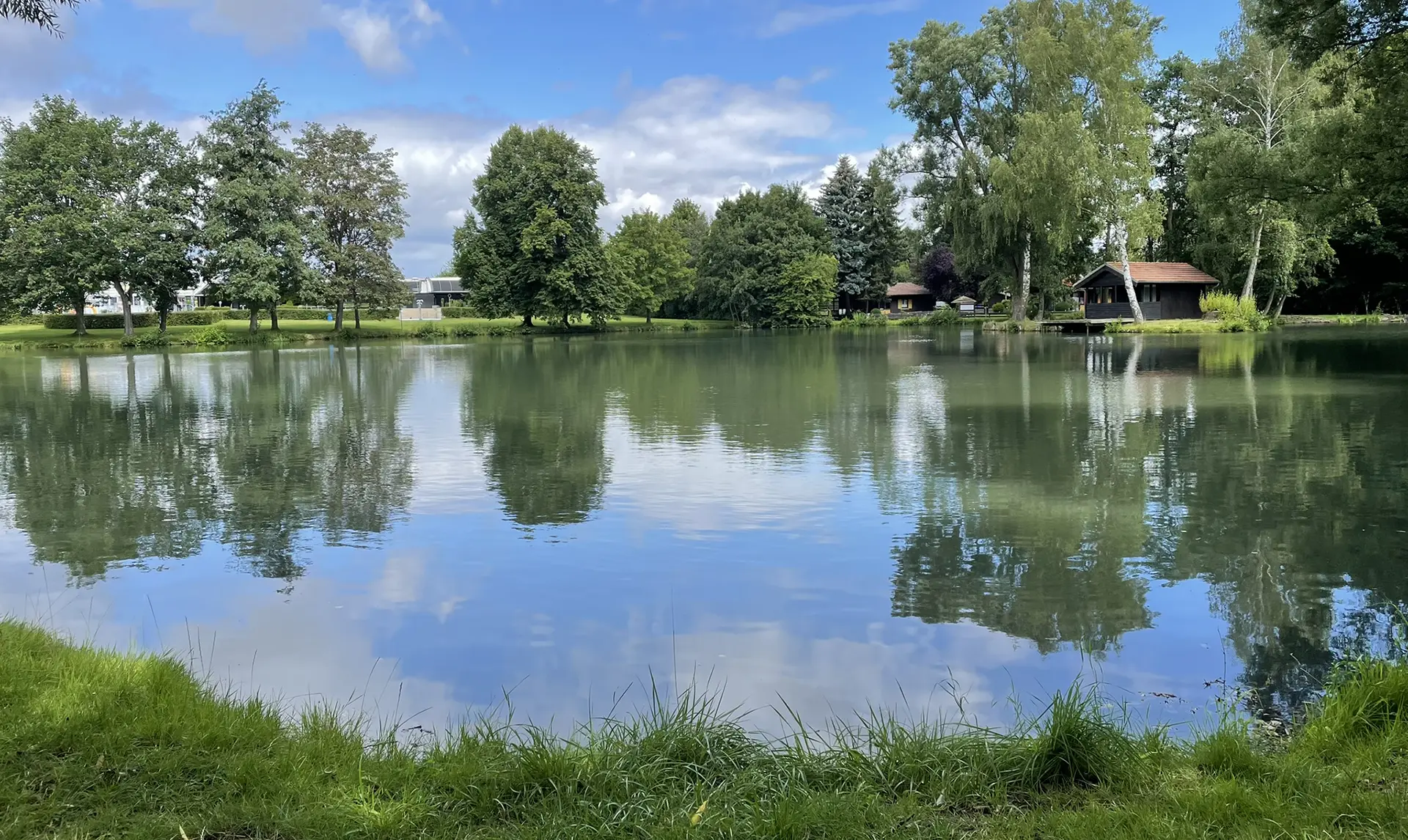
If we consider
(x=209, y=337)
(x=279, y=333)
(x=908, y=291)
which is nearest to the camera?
(x=209, y=337)

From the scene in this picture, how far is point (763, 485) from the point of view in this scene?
1157 cm

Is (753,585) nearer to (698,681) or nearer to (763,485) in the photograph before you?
(698,681)

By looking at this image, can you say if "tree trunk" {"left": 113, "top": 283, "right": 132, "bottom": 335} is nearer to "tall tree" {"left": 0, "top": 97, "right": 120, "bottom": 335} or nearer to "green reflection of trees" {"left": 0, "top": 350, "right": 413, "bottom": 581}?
"tall tree" {"left": 0, "top": 97, "right": 120, "bottom": 335}

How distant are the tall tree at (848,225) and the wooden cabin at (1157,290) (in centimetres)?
1973

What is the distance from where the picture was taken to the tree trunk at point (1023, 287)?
5409cm

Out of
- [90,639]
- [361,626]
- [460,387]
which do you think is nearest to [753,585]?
[361,626]

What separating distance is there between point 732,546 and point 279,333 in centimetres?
5368

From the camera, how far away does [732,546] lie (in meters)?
8.89

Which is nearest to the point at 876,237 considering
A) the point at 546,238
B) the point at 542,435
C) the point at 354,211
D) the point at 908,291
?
the point at 908,291

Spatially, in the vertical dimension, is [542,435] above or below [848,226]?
below

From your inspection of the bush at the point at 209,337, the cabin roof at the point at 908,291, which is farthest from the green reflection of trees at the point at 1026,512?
the cabin roof at the point at 908,291

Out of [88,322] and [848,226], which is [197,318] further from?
[848,226]

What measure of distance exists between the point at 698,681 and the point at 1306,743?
2995 millimetres

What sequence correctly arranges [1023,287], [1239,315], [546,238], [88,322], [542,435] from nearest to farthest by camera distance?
1. [542,435]
2. [1239,315]
3. [1023,287]
4. [88,322]
5. [546,238]
